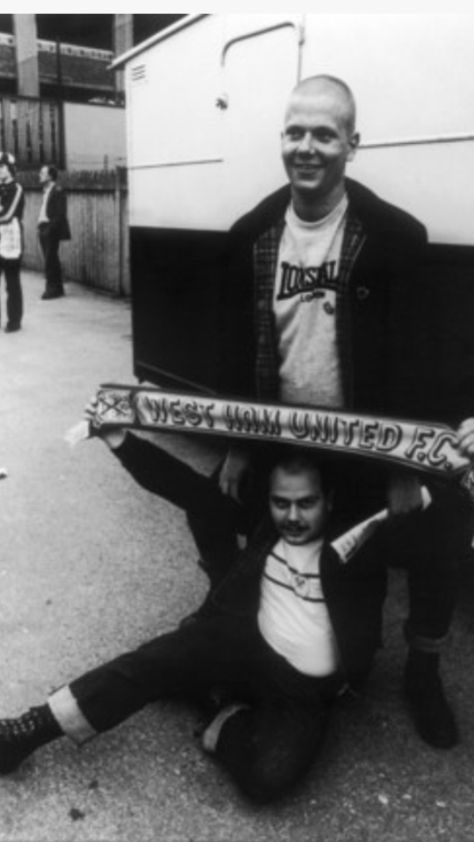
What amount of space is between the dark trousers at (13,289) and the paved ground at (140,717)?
4.04m

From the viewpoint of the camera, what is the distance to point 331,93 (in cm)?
216

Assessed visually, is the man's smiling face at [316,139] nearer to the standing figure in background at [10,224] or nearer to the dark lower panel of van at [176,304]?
the dark lower panel of van at [176,304]

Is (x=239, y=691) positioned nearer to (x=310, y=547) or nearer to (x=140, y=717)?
(x=140, y=717)

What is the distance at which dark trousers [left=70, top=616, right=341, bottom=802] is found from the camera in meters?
2.10

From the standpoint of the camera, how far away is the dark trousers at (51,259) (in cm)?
1071

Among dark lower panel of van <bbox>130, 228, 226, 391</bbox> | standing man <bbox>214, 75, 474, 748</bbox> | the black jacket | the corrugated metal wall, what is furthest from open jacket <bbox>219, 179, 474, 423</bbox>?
the black jacket

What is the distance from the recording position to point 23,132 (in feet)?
72.7

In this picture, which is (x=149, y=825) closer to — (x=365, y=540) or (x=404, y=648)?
(x=365, y=540)

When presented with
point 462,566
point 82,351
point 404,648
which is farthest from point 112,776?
point 82,351

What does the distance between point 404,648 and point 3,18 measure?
32762 mm

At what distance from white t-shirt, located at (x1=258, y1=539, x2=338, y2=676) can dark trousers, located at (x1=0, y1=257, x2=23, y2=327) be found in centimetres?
670

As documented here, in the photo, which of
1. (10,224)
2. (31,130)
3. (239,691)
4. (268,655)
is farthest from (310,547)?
(31,130)

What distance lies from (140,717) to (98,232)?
1015cm

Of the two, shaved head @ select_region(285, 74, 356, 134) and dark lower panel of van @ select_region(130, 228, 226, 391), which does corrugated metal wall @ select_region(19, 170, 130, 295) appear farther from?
shaved head @ select_region(285, 74, 356, 134)
